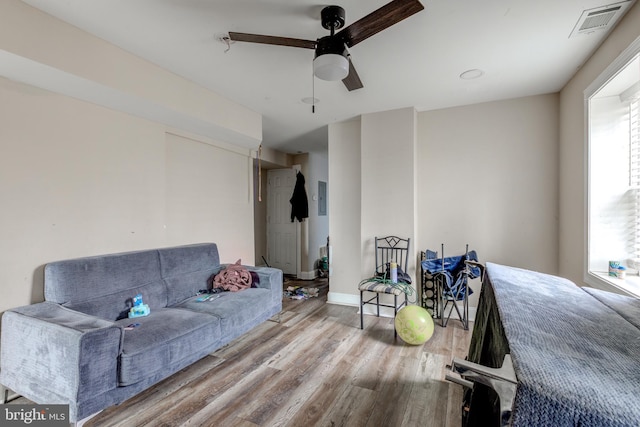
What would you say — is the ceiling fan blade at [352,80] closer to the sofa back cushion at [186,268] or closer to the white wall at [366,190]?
the white wall at [366,190]

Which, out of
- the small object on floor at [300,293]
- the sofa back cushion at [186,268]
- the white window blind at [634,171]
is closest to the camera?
the white window blind at [634,171]

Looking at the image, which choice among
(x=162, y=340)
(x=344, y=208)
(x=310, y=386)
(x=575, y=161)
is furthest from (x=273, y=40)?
(x=575, y=161)

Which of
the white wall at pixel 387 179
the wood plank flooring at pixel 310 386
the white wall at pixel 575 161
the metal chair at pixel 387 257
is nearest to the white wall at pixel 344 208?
the white wall at pixel 387 179

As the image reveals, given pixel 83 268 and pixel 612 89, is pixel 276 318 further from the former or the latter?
pixel 612 89

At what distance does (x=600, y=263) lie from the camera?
2.23m

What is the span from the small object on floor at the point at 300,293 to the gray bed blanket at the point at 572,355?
3687mm

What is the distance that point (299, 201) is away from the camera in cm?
539

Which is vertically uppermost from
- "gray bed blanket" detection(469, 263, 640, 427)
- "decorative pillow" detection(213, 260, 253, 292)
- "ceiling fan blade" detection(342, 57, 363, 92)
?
"ceiling fan blade" detection(342, 57, 363, 92)

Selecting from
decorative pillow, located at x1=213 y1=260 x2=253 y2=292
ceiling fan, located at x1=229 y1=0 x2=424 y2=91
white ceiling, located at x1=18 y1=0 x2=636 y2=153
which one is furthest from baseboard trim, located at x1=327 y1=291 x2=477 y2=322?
ceiling fan, located at x1=229 y1=0 x2=424 y2=91

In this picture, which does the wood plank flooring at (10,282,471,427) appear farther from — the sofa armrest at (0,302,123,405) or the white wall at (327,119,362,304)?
the white wall at (327,119,362,304)

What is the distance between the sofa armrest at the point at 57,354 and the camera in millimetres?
1511

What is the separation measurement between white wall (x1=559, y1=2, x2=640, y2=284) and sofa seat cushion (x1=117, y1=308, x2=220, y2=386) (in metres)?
3.20

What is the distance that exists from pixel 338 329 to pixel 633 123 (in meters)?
3.08

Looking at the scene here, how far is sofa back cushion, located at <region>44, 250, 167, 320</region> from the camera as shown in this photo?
6.54 ft
